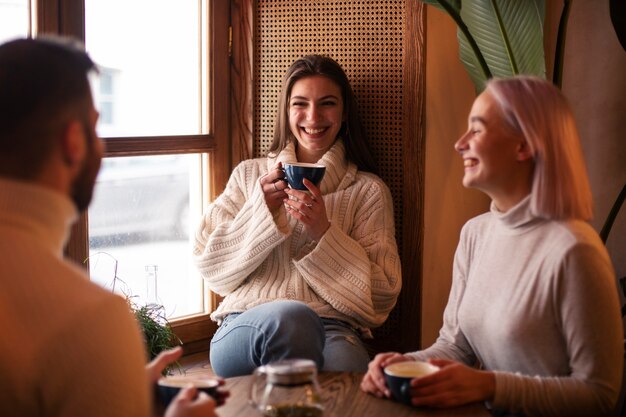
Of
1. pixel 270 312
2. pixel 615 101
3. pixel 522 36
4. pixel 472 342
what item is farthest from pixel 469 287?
pixel 615 101

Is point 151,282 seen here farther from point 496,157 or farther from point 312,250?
point 496,157

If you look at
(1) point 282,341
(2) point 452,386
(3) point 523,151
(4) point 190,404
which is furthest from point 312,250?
(4) point 190,404

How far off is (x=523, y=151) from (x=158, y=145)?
147 centimetres

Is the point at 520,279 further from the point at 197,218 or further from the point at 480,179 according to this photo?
the point at 197,218

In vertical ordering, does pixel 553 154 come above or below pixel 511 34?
below

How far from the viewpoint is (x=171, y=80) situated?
303 centimetres

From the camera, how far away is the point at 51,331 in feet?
3.33

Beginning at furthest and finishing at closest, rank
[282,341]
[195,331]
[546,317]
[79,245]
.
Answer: [195,331] < [79,245] < [282,341] < [546,317]

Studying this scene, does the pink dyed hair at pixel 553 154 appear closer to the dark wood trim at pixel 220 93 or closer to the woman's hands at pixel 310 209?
the woman's hands at pixel 310 209

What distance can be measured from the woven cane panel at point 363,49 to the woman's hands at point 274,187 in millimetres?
501

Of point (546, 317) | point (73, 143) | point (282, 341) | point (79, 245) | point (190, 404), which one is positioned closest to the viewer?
point (73, 143)

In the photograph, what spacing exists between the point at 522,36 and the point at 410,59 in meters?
0.42

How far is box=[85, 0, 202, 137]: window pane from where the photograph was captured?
2.76 meters

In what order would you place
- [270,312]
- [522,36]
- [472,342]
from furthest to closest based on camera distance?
[522,36] < [270,312] < [472,342]
